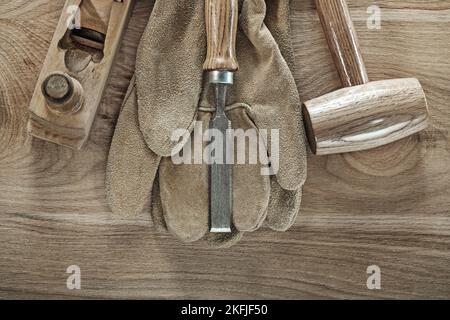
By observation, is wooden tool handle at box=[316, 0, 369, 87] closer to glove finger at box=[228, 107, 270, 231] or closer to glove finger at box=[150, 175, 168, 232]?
glove finger at box=[228, 107, 270, 231]

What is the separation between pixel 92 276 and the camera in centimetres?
81

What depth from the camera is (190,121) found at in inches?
29.4

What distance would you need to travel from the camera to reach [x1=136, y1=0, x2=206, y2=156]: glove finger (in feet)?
2.43

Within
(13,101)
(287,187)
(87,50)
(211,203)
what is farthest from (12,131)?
(287,187)

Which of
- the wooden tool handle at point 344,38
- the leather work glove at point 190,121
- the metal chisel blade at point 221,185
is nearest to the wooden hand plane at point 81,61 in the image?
the leather work glove at point 190,121

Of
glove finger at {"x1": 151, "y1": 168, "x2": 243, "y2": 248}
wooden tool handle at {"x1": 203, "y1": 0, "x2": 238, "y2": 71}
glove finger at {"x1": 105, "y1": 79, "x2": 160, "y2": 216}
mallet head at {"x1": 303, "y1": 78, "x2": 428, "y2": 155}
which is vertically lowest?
glove finger at {"x1": 151, "y1": 168, "x2": 243, "y2": 248}

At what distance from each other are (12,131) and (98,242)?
0.22 meters

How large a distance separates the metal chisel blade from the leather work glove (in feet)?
0.05

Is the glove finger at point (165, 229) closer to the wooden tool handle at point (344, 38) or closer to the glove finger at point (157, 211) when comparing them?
the glove finger at point (157, 211)

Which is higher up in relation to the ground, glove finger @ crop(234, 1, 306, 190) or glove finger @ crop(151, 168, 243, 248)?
glove finger @ crop(234, 1, 306, 190)

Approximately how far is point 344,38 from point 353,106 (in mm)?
109

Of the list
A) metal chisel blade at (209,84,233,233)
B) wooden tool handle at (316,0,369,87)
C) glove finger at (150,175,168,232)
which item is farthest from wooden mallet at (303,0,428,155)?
glove finger at (150,175,168,232)

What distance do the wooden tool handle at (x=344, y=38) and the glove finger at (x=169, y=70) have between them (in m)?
0.19

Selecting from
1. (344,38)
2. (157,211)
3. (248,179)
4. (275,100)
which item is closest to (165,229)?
(157,211)
